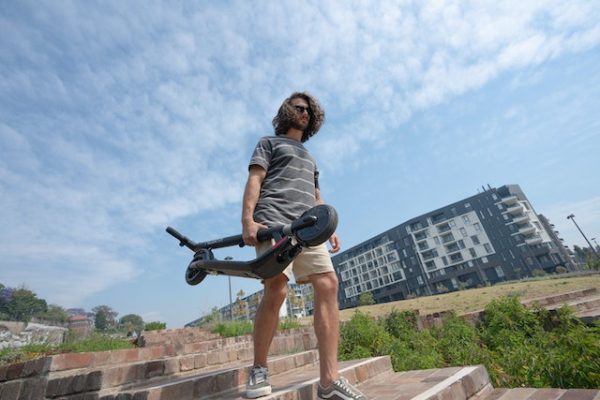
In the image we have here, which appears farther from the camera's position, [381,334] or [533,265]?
[533,265]

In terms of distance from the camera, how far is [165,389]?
6.21 ft

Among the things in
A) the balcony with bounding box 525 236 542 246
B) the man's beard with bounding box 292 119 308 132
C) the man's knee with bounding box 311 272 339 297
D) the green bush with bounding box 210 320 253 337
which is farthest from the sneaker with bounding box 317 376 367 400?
the balcony with bounding box 525 236 542 246

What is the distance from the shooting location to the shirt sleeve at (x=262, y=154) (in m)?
2.15

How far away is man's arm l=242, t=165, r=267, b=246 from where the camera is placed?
73.0 inches

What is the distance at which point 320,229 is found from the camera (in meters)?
1.58

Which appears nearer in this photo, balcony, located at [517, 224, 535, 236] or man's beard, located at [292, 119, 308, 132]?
man's beard, located at [292, 119, 308, 132]

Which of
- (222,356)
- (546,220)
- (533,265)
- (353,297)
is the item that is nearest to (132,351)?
(222,356)

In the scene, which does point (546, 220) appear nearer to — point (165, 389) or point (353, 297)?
point (353, 297)

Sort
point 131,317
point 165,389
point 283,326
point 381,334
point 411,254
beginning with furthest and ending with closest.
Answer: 1. point 131,317
2. point 411,254
3. point 283,326
4. point 381,334
5. point 165,389

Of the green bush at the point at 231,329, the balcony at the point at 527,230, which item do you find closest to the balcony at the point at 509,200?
the balcony at the point at 527,230

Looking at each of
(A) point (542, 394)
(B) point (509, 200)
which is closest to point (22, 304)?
(A) point (542, 394)

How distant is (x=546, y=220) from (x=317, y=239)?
7706 cm

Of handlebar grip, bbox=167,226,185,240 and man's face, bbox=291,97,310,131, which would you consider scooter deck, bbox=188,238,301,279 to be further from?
man's face, bbox=291,97,310,131

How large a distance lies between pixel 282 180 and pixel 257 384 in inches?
53.0
